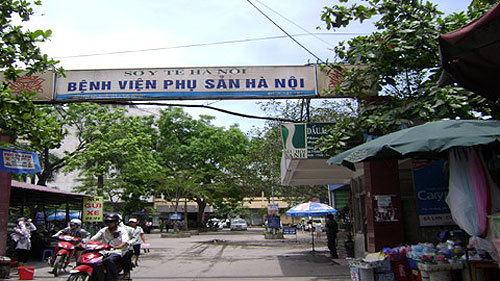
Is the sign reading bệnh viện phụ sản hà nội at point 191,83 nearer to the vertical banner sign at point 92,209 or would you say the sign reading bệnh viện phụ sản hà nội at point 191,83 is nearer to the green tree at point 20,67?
the green tree at point 20,67

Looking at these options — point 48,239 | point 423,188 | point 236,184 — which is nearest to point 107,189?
point 236,184

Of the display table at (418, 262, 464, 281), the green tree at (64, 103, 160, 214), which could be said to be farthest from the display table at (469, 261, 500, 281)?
the green tree at (64, 103, 160, 214)

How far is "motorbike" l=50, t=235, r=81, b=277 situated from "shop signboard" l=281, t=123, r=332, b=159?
657 centimetres

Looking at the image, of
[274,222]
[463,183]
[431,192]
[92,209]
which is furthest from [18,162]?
[274,222]

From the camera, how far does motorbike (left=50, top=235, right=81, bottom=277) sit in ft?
35.9

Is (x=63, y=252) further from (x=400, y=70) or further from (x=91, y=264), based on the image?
(x=400, y=70)

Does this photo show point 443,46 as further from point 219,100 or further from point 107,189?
point 107,189

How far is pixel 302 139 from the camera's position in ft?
35.8

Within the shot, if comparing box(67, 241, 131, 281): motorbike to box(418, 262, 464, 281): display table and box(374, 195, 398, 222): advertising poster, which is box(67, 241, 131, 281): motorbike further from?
box(374, 195, 398, 222): advertising poster

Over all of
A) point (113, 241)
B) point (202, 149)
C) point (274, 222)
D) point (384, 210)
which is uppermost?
point (202, 149)

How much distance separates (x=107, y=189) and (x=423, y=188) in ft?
86.9

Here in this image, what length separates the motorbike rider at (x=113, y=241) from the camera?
7086 mm

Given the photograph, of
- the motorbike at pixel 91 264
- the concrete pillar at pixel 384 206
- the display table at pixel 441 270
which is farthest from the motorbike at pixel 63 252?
the display table at pixel 441 270

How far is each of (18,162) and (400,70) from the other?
29.4ft
